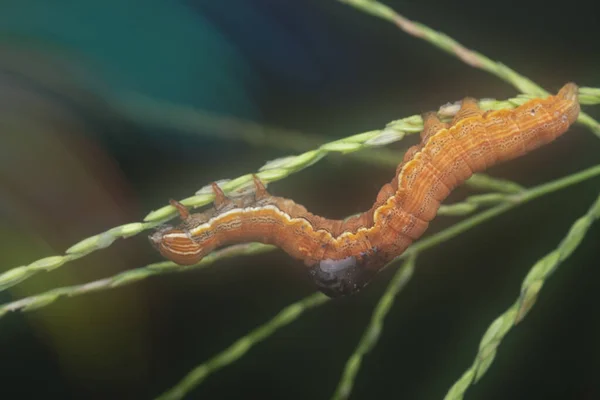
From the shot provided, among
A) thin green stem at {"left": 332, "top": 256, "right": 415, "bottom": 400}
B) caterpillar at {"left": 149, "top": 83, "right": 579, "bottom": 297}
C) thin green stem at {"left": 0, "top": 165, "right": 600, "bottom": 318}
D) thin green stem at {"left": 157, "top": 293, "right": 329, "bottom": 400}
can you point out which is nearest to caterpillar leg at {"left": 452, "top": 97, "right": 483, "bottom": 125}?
caterpillar at {"left": 149, "top": 83, "right": 579, "bottom": 297}

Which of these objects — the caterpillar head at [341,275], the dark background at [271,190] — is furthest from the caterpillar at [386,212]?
the dark background at [271,190]

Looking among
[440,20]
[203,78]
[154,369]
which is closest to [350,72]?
[440,20]

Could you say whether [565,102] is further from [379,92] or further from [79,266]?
[79,266]

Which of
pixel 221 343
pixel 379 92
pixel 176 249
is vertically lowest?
pixel 221 343

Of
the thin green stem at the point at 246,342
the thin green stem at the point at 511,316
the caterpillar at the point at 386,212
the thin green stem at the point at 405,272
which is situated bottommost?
the thin green stem at the point at 511,316

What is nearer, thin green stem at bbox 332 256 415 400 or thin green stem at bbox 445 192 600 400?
thin green stem at bbox 445 192 600 400

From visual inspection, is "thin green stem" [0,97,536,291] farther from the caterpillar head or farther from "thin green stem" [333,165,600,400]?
the caterpillar head

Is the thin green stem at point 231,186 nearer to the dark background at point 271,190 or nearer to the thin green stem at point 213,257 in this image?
the thin green stem at point 213,257
